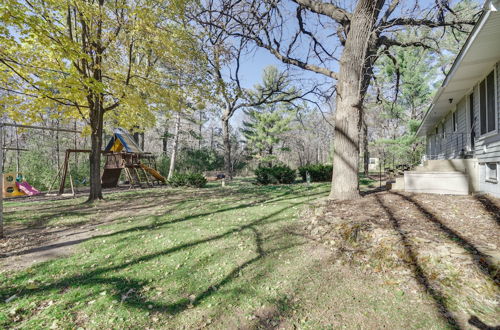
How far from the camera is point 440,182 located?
584cm

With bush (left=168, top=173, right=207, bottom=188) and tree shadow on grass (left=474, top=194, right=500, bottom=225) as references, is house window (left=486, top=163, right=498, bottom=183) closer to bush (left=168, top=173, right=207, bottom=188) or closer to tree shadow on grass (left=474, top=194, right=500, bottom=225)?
tree shadow on grass (left=474, top=194, right=500, bottom=225)

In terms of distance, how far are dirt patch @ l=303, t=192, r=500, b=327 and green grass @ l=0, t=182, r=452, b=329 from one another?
303mm

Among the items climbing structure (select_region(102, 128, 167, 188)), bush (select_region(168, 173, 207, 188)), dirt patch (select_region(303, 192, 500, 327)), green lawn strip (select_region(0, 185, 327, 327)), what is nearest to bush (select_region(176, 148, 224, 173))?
climbing structure (select_region(102, 128, 167, 188))

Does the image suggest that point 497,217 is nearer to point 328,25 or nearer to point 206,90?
point 328,25

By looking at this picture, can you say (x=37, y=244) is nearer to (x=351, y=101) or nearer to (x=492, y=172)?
(x=351, y=101)

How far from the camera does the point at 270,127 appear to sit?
1080 inches

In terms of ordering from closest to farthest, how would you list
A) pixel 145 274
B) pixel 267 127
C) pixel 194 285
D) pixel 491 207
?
pixel 194 285 < pixel 145 274 < pixel 491 207 < pixel 267 127

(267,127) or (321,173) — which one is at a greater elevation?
(267,127)

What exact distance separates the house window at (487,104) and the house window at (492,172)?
0.87m

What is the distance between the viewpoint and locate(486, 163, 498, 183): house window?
5.34 meters

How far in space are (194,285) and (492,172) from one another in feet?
23.2

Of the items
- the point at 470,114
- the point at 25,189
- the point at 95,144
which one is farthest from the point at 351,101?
the point at 25,189

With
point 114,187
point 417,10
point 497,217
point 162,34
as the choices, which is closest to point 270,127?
point 114,187

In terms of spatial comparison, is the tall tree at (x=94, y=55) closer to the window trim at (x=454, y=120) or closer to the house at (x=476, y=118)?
the house at (x=476, y=118)
